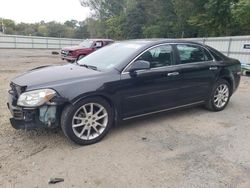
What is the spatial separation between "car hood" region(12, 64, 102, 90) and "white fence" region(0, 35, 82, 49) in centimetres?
2925

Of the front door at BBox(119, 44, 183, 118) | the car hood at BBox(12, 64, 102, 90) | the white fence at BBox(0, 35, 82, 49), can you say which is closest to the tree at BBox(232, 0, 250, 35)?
the front door at BBox(119, 44, 183, 118)

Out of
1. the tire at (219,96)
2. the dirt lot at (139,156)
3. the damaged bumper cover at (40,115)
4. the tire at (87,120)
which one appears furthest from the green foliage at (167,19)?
the damaged bumper cover at (40,115)

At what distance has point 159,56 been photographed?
169 inches

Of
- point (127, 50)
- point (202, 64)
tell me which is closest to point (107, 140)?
point (127, 50)

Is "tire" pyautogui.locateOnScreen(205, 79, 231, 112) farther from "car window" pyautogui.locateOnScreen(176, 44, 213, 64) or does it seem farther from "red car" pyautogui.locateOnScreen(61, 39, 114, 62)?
"red car" pyautogui.locateOnScreen(61, 39, 114, 62)

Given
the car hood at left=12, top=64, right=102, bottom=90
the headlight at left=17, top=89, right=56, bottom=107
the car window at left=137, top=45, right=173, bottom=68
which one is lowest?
the headlight at left=17, top=89, right=56, bottom=107

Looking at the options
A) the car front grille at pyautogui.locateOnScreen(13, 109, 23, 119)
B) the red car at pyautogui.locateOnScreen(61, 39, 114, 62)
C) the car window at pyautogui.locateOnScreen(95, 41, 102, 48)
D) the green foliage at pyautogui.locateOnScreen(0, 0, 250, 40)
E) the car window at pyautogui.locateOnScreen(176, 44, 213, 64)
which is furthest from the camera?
the green foliage at pyautogui.locateOnScreen(0, 0, 250, 40)

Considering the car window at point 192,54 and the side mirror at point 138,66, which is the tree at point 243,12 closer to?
the car window at point 192,54

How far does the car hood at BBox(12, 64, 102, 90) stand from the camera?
3.40 metres

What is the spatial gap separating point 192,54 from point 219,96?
3.90ft

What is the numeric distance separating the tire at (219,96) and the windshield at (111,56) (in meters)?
2.01

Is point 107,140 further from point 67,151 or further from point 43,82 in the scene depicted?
point 43,82

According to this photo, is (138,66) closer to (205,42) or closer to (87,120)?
(87,120)

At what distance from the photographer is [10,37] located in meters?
29.8
